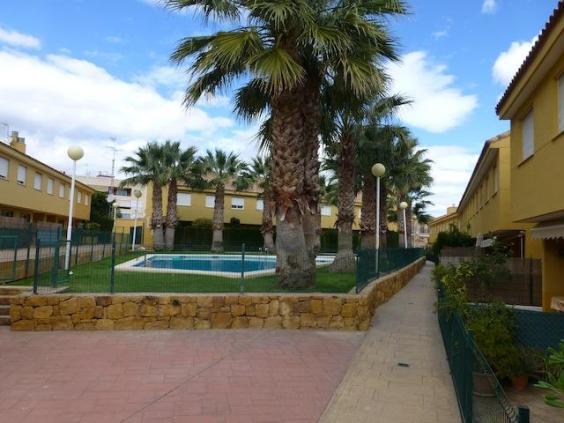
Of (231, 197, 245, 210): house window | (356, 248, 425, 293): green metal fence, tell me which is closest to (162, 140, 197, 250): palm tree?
(231, 197, 245, 210): house window

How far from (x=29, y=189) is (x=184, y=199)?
1817cm

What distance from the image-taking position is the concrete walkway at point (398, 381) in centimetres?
541

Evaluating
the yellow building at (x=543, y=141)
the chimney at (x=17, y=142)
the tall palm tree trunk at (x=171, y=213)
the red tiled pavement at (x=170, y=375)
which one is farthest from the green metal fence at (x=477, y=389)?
the chimney at (x=17, y=142)

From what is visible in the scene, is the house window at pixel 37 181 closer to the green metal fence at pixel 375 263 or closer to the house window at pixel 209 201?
the house window at pixel 209 201

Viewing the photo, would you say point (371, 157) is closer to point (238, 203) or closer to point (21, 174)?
point (21, 174)

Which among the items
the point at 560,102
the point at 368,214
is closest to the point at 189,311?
the point at 560,102

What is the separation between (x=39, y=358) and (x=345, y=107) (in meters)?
10.3

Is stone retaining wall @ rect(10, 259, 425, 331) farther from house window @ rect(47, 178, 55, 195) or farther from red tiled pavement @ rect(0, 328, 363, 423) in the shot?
house window @ rect(47, 178, 55, 195)

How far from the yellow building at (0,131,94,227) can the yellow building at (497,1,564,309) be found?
23.9 metres

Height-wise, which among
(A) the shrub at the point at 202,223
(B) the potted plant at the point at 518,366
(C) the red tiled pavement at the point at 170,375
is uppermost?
(A) the shrub at the point at 202,223

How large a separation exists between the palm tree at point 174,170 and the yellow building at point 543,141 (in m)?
30.0

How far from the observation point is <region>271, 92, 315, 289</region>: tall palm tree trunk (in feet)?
38.7

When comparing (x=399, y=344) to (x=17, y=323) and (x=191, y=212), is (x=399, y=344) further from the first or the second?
(x=191, y=212)

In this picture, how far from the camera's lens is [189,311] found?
996 cm
